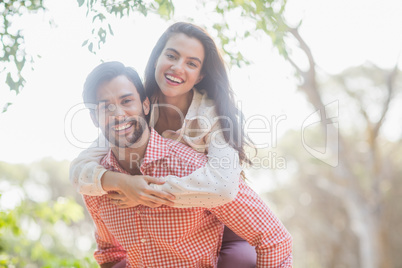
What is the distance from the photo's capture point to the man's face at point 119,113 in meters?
2.02

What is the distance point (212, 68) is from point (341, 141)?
21.8ft

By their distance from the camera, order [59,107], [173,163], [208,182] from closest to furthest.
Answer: [208,182] → [173,163] → [59,107]

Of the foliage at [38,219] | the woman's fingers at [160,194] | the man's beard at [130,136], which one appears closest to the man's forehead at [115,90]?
the man's beard at [130,136]

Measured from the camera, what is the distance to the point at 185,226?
1.93 meters

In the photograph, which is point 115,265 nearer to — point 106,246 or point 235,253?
point 106,246

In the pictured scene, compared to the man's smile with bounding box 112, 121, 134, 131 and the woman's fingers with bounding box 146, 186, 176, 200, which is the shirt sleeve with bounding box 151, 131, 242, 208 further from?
the man's smile with bounding box 112, 121, 134, 131

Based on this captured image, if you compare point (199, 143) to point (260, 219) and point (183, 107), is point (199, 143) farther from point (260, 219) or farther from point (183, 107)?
point (260, 219)

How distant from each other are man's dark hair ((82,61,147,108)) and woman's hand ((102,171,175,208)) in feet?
1.25

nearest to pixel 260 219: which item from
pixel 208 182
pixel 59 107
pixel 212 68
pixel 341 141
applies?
pixel 208 182

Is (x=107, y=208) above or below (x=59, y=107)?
below

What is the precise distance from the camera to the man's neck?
6.70 feet

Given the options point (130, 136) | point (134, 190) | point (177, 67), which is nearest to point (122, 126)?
point (130, 136)

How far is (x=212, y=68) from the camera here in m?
2.65

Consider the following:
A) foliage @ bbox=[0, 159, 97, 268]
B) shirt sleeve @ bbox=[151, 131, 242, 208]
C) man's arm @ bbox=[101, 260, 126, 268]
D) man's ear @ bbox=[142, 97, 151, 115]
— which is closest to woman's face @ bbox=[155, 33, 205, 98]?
man's ear @ bbox=[142, 97, 151, 115]
